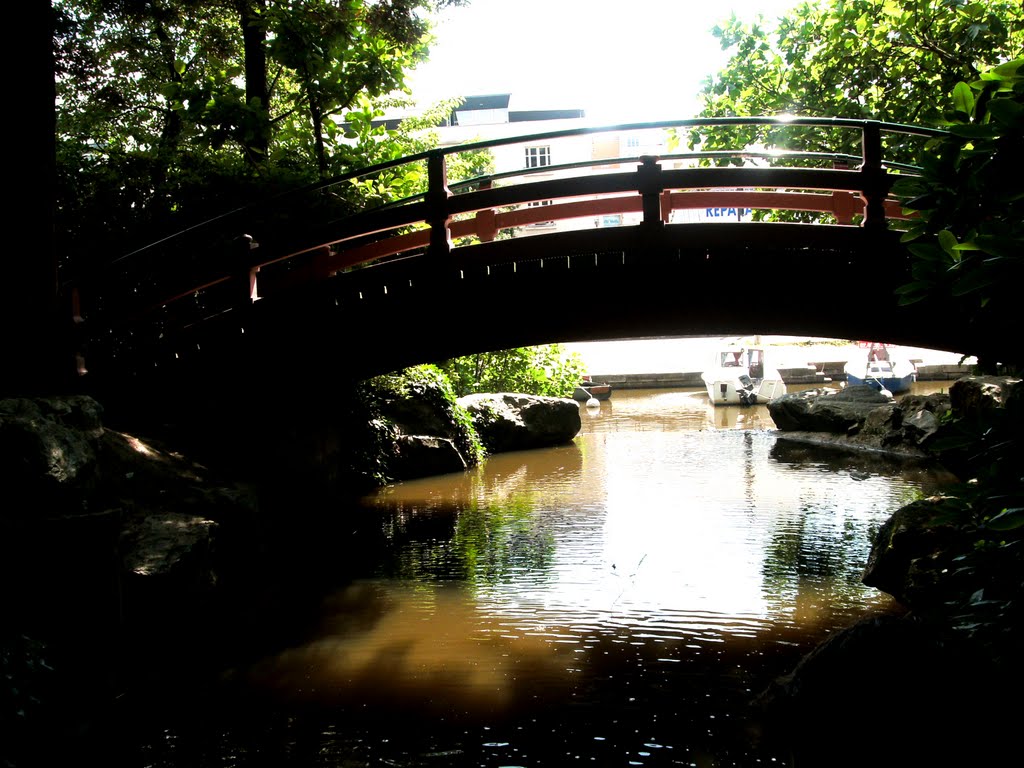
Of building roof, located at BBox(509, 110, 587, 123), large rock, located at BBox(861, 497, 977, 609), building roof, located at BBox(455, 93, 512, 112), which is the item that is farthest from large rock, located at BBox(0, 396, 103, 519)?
building roof, located at BBox(455, 93, 512, 112)

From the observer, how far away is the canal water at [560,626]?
4645 millimetres

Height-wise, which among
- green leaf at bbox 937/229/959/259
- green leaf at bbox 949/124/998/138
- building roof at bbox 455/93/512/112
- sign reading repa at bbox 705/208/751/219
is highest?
building roof at bbox 455/93/512/112

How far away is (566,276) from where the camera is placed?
779 cm

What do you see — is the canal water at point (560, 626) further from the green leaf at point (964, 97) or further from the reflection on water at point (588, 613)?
the green leaf at point (964, 97)

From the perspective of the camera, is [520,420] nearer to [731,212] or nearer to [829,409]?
[829,409]

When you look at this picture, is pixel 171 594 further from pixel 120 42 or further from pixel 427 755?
pixel 120 42

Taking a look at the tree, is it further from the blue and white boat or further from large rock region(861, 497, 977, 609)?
A: the blue and white boat

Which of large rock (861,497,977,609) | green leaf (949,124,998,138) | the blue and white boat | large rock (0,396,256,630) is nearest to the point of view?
green leaf (949,124,998,138)

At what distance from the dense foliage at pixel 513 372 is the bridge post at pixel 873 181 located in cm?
1117

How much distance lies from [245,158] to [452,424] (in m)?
5.53

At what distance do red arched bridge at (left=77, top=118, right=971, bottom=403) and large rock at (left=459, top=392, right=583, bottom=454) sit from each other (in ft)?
21.9

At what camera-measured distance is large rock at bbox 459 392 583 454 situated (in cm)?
1547

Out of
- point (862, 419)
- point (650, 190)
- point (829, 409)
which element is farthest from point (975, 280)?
point (829, 409)

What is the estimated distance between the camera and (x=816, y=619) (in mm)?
6273
